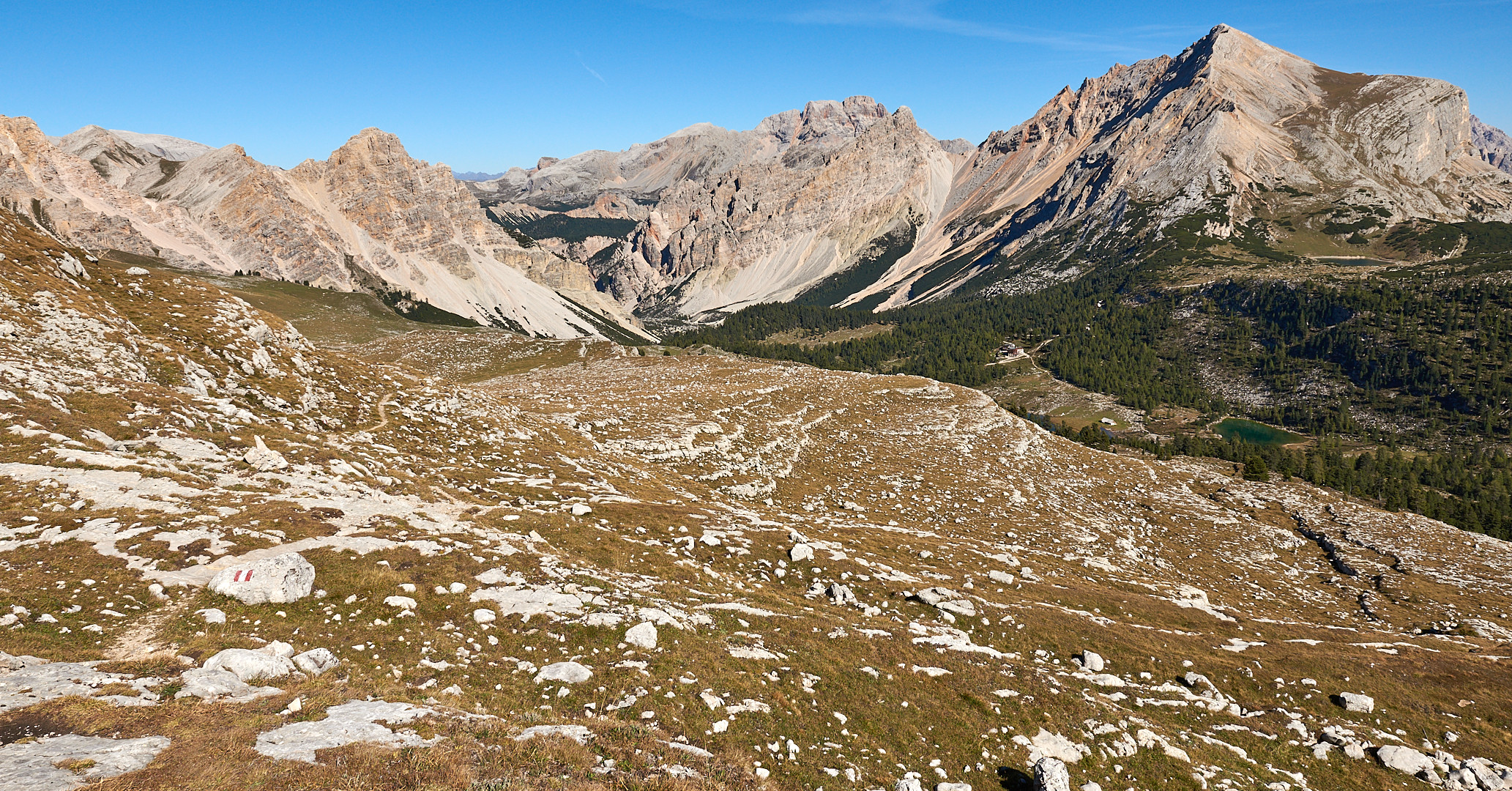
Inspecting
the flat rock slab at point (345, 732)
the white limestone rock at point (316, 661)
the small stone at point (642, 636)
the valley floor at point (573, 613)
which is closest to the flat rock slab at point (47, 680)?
the valley floor at point (573, 613)

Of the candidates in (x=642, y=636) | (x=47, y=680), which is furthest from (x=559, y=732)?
(x=47, y=680)

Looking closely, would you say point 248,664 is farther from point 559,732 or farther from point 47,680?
point 559,732

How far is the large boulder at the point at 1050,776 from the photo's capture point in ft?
58.2

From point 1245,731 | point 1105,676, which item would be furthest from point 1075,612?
point 1245,731

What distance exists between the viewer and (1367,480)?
149 metres

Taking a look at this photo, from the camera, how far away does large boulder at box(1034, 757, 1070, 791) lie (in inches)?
698

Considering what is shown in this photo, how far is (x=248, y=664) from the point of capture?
52.6ft

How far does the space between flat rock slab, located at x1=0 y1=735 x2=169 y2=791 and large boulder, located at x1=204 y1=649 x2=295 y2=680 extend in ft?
12.1

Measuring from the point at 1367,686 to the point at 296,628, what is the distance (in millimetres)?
46549

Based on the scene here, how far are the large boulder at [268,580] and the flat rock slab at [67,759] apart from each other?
8.10 meters

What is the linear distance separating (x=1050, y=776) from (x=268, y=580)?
24.3m

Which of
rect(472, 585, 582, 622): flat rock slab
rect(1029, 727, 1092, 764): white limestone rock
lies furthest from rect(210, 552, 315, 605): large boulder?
rect(1029, 727, 1092, 764): white limestone rock

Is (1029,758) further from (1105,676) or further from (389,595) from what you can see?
(389,595)

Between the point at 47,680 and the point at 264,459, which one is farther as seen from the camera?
the point at 264,459
